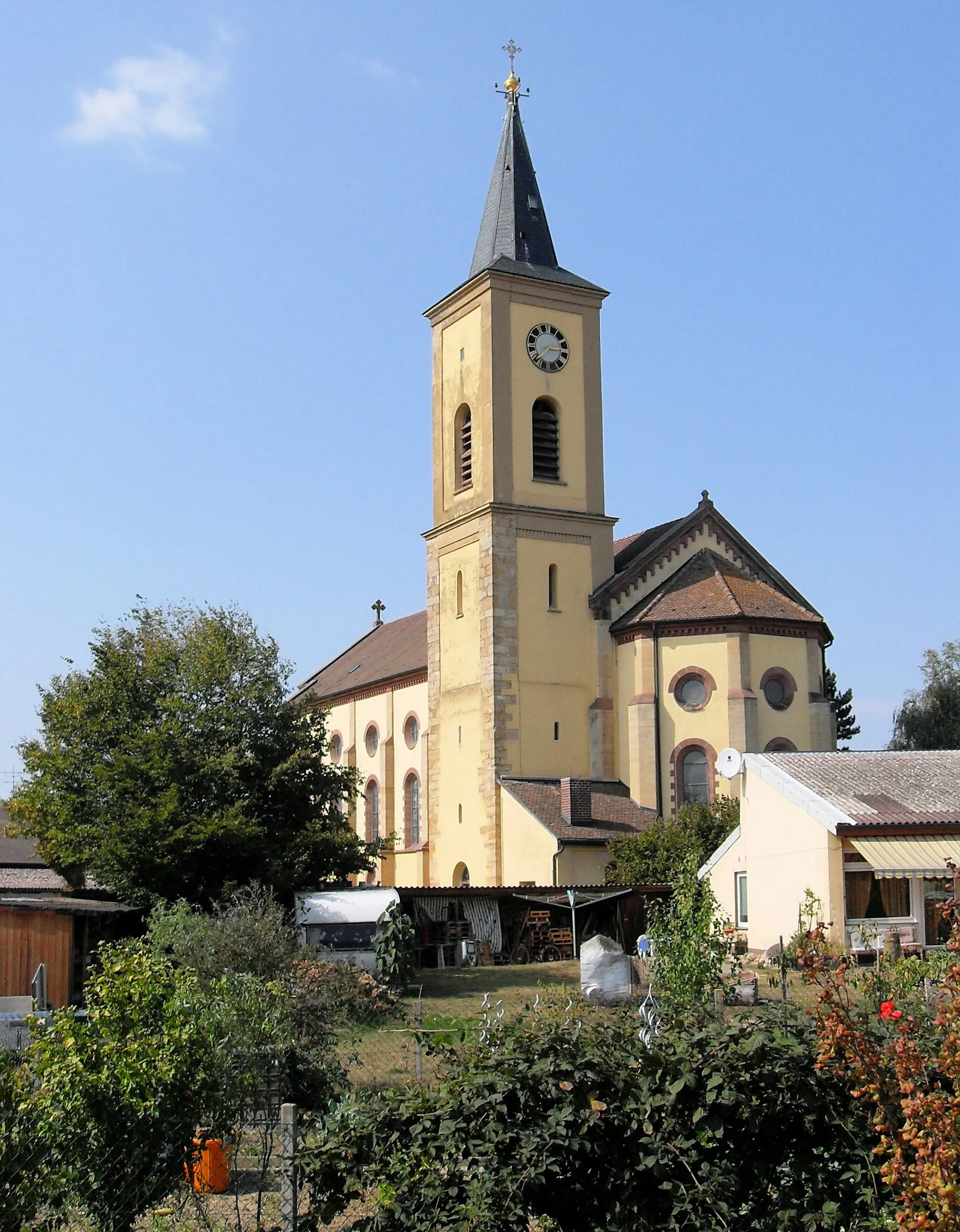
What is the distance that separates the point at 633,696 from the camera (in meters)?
38.4

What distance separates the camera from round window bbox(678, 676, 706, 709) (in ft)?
123

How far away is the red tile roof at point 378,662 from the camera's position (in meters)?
47.7

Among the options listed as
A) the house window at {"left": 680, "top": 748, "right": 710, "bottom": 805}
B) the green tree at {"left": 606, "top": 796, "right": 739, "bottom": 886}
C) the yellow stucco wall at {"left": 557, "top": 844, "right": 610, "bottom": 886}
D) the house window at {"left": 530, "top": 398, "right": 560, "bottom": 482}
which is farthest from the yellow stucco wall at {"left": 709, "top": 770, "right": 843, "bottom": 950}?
the house window at {"left": 530, "top": 398, "right": 560, "bottom": 482}

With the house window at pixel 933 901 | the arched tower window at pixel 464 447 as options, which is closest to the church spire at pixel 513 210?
the arched tower window at pixel 464 447

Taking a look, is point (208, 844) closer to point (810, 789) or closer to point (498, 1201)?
point (810, 789)

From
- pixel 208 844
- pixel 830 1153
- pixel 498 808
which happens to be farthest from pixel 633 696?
pixel 830 1153

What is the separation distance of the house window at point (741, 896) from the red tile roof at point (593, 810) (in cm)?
650

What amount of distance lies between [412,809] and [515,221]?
773 inches

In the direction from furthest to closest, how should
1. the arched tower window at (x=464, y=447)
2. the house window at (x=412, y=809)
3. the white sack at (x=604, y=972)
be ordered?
1. the house window at (x=412, y=809)
2. the arched tower window at (x=464, y=447)
3. the white sack at (x=604, y=972)

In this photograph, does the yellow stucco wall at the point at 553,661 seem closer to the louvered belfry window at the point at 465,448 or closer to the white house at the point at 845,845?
the louvered belfry window at the point at 465,448

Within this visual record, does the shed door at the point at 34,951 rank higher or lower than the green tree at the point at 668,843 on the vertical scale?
lower

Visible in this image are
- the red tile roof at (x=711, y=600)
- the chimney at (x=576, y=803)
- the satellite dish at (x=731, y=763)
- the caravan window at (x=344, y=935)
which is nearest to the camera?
the caravan window at (x=344, y=935)

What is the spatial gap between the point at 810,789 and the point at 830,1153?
66.6 ft

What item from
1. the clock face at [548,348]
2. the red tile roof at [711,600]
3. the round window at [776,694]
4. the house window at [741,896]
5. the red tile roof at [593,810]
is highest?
the clock face at [548,348]
